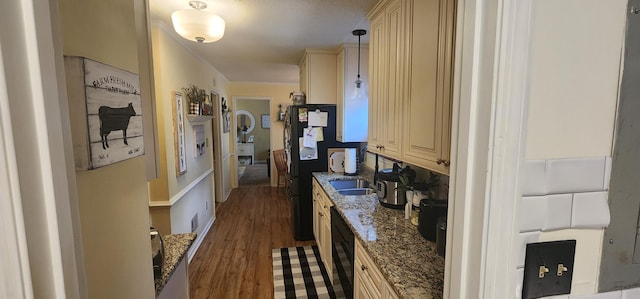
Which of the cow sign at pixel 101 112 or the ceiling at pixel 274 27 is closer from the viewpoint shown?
the cow sign at pixel 101 112

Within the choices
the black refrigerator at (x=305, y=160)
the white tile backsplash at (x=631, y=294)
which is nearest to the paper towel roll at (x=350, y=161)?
the black refrigerator at (x=305, y=160)

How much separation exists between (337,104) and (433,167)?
2.21m

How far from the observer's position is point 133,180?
93cm

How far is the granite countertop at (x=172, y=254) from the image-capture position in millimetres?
1218

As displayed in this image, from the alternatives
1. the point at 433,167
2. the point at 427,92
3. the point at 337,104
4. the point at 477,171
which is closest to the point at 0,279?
the point at 477,171

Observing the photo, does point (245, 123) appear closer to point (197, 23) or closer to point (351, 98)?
point (351, 98)

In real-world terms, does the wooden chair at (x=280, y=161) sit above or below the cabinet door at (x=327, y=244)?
above

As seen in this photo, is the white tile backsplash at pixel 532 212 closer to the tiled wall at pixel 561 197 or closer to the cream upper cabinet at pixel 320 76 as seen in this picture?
the tiled wall at pixel 561 197

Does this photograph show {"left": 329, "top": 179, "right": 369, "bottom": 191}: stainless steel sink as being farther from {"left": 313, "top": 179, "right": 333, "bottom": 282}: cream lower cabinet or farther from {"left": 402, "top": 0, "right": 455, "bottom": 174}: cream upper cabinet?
{"left": 402, "top": 0, "right": 455, "bottom": 174}: cream upper cabinet

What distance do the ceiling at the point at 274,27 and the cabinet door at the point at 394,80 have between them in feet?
1.21

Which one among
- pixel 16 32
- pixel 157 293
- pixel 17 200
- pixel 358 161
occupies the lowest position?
pixel 157 293

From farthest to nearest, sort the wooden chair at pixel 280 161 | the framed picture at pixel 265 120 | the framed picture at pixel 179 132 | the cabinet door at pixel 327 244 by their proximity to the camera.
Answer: the framed picture at pixel 265 120, the wooden chair at pixel 280 161, the framed picture at pixel 179 132, the cabinet door at pixel 327 244

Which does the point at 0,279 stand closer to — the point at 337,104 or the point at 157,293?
the point at 157,293

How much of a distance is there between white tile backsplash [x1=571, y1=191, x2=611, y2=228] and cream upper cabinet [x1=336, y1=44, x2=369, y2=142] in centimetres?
254
